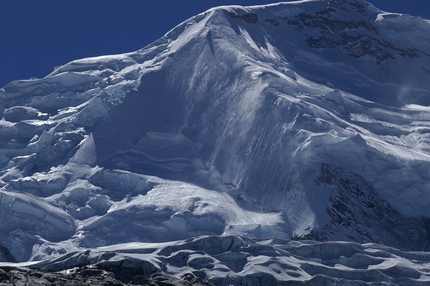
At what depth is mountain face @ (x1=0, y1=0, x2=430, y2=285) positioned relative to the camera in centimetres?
10062

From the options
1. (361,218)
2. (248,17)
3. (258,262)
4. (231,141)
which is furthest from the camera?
(248,17)

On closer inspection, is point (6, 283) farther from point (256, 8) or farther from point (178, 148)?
point (256, 8)

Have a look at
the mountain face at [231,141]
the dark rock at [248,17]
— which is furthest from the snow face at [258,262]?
the dark rock at [248,17]

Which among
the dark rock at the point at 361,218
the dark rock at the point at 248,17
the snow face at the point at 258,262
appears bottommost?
the dark rock at the point at 361,218

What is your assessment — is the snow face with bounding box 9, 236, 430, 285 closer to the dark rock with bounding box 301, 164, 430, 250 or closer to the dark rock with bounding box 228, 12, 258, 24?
the dark rock with bounding box 301, 164, 430, 250

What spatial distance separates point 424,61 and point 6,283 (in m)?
72.5

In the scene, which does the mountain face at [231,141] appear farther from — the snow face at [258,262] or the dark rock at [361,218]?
the snow face at [258,262]

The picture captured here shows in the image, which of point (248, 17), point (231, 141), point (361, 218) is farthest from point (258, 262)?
point (248, 17)

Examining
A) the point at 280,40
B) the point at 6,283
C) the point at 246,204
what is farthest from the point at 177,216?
the point at 280,40

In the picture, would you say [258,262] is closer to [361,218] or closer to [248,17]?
[361,218]

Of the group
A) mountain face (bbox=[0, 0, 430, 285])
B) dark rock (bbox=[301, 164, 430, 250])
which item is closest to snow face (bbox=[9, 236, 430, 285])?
mountain face (bbox=[0, 0, 430, 285])

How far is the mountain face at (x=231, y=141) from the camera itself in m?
101

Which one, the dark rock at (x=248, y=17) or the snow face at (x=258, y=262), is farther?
the dark rock at (x=248, y=17)

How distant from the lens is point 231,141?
114m
